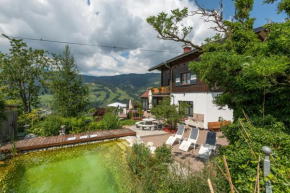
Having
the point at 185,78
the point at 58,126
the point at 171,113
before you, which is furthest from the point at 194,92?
the point at 58,126

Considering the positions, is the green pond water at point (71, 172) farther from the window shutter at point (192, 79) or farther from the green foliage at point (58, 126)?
the window shutter at point (192, 79)

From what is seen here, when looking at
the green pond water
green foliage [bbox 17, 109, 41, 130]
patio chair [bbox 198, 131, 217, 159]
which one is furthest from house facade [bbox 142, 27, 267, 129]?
green foliage [bbox 17, 109, 41, 130]

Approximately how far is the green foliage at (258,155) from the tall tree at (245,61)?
583 mm

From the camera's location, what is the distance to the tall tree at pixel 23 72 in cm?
1585

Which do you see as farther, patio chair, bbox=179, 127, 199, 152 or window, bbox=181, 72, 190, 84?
window, bbox=181, 72, 190, 84

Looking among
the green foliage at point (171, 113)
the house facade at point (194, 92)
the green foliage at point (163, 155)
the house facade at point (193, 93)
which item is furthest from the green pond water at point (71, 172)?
the house facade at point (193, 93)

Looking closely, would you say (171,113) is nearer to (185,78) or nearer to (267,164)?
(185,78)

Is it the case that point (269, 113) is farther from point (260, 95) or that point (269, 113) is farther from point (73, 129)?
point (73, 129)

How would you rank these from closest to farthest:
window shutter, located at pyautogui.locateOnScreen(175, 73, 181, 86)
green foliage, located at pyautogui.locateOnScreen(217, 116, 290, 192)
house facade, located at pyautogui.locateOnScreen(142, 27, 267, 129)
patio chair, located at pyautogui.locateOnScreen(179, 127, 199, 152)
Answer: green foliage, located at pyautogui.locateOnScreen(217, 116, 290, 192)
patio chair, located at pyautogui.locateOnScreen(179, 127, 199, 152)
house facade, located at pyautogui.locateOnScreen(142, 27, 267, 129)
window shutter, located at pyautogui.locateOnScreen(175, 73, 181, 86)

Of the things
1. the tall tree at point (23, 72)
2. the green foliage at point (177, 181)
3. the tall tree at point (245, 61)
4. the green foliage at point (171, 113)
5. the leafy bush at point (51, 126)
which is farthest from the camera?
the tall tree at point (23, 72)

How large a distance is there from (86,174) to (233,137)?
227 inches

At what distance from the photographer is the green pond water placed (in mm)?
4980

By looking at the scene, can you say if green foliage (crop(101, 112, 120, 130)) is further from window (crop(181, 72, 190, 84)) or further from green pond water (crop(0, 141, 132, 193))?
window (crop(181, 72, 190, 84))

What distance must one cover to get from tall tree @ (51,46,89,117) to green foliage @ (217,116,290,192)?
473 inches
